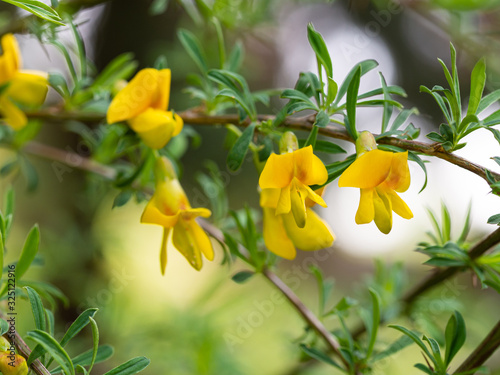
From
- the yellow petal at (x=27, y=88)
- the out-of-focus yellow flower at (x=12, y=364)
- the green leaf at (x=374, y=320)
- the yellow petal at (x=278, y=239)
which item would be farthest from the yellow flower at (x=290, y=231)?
the yellow petal at (x=27, y=88)

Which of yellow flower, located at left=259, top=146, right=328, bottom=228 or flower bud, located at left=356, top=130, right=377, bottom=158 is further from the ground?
flower bud, located at left=356, top=130, right=377, bottom=158

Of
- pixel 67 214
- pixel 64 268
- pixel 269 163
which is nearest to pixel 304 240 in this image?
pixel 269 163

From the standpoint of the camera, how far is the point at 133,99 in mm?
480

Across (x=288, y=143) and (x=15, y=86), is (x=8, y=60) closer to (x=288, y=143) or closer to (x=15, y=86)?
(x=15, y=86)

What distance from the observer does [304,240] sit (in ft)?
1.31

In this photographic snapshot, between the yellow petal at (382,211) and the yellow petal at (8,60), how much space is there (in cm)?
49

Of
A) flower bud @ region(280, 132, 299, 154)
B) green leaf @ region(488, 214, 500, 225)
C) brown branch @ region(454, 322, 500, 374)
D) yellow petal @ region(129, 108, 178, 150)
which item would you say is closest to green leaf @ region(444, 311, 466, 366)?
brown branch @ region(454, 322, 500, 374)

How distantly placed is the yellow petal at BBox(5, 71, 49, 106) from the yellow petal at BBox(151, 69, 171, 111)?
19 cm

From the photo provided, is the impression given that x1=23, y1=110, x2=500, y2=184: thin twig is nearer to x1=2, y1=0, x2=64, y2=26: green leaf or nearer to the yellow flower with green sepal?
the yellow flower with green sepal

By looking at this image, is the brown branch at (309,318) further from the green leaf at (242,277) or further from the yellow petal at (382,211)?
the yellow petal at (382,211)

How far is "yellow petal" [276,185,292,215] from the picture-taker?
37cm

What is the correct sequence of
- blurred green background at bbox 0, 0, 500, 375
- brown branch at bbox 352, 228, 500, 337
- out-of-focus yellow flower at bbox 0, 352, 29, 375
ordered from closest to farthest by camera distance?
out-of-focus yellow flower at bbox 0, 352, 29, 375, brown branch at bbox 352, 228, 500, 337, blurred green background at bbox 0, 0, 500, 375

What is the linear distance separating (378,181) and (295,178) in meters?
0.07

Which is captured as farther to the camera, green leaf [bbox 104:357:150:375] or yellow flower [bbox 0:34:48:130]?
yellow flower [bbox 0:34:48:130]
